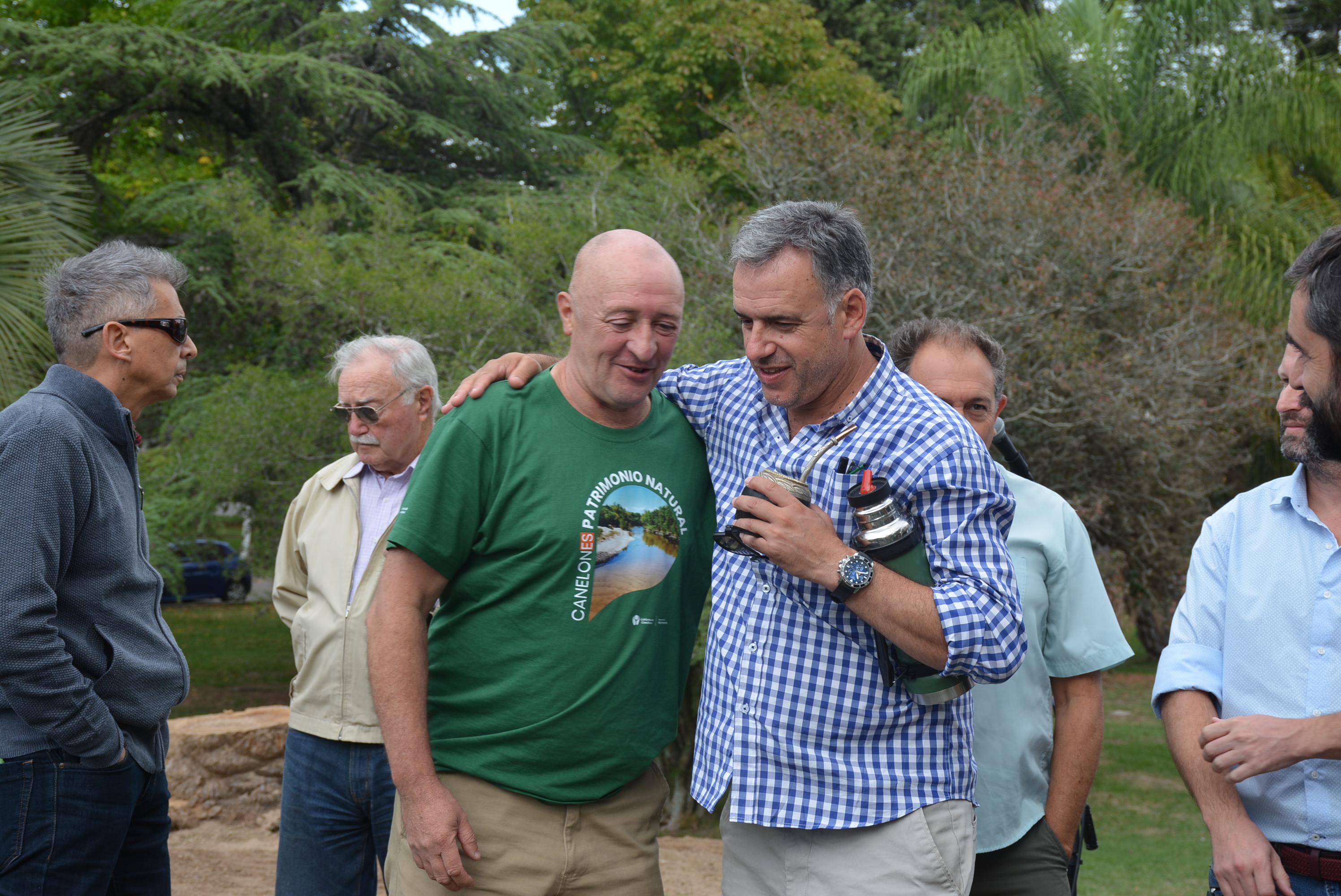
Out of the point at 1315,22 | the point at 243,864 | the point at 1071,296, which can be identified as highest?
the point at 1315,22

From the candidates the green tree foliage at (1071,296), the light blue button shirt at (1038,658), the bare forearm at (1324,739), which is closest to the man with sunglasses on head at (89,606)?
the light blue button shirt at (1038,658)

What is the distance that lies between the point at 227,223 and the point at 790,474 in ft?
32.7

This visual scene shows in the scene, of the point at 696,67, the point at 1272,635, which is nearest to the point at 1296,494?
the point at 1272,635

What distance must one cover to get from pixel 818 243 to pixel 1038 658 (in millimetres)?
1284

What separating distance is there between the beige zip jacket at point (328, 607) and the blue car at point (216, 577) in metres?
7.84

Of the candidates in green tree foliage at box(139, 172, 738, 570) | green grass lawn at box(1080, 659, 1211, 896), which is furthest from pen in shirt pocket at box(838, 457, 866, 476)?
green grass lawn at box(1080, 659, 1211, 896)

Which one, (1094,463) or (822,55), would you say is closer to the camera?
(1094,463)

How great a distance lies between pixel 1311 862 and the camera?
7.86 feet

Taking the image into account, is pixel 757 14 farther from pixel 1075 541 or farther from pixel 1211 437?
pixel 1075 541

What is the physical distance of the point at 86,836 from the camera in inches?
112

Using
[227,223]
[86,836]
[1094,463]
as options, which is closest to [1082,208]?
[1094,463]

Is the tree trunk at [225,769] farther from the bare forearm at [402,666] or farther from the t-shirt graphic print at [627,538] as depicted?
the t-shirt graphic print at [627,538]

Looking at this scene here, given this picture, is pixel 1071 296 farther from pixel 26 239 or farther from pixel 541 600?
pixel 541 600

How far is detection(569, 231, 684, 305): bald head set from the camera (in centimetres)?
266
